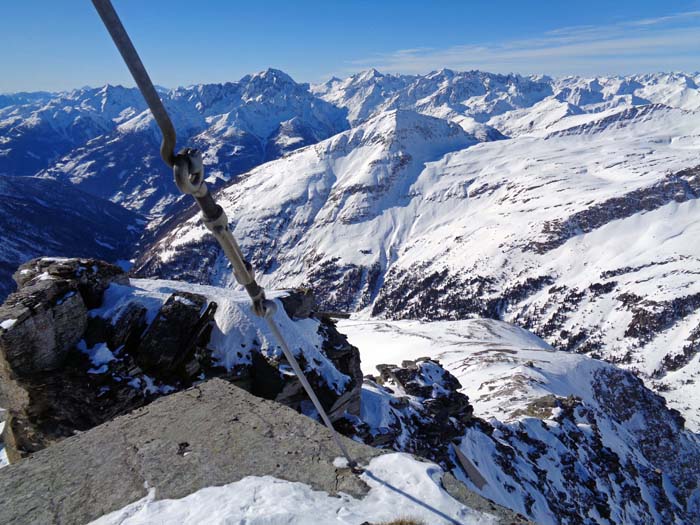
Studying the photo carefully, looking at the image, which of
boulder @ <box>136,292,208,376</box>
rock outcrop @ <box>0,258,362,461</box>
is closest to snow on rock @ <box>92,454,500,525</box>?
rock outcrop @ <box>0,258,362,461</box>

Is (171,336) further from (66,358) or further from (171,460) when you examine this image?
(171,460)

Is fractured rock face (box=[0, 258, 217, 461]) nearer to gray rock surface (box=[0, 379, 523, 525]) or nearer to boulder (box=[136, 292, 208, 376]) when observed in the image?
boulder (box=[136, 292, 208, 376])

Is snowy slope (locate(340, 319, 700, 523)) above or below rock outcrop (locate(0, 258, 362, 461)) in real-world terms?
below

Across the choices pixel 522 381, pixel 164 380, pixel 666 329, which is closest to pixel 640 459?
pixel 522 381

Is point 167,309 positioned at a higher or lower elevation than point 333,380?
higher

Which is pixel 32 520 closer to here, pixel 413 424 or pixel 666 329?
pixel 413 424

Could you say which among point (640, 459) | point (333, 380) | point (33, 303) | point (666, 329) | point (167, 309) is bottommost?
point (666, 329)

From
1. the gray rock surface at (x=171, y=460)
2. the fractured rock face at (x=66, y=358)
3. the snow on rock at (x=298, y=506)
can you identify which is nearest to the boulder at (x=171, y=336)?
the fractured rock face at (x=66, y=358)

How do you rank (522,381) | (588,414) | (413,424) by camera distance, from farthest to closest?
(522,381)
(588,414)
(413,424)
